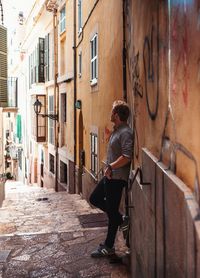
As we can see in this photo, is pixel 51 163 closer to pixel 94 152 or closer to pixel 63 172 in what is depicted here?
pixel 63 172

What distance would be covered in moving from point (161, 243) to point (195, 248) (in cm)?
110

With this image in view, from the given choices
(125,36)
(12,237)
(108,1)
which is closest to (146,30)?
(125,36)

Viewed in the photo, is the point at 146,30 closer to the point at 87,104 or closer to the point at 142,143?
the point at 142,143

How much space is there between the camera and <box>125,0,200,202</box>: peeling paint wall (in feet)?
7.98

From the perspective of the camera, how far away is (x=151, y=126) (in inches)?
162

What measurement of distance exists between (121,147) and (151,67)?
1.50 meters

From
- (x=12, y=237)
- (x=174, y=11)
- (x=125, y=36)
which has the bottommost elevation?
(x=12, y=237)

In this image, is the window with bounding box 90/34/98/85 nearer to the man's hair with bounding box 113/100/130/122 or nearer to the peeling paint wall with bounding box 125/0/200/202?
the man's hair with bounding box 113/100/130/122

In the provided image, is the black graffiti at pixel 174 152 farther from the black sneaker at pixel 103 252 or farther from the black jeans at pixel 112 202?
the black sneaker at pixel 103 252

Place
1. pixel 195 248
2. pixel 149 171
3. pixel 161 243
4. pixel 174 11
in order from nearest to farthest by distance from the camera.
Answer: pixel 195 248 → pixel 174 11 → pixel 161 243 → pixel 149 171

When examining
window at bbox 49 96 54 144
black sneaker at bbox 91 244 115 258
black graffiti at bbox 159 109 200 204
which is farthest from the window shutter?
black graffiti at bbox 159 109 200 204

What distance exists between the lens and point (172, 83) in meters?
→ 3.04

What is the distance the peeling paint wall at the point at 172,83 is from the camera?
7.98 ft

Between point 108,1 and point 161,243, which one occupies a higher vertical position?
point 108,1
